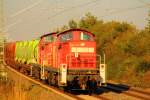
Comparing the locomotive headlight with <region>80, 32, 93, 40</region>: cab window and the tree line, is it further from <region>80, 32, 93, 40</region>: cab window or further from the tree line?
the tree line

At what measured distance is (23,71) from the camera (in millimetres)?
38656

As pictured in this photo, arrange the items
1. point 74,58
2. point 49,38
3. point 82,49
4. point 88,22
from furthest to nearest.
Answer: point 88,22 < point 49,38 < point 82,49 < point 74,58

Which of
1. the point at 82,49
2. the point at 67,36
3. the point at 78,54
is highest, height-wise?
the point at 67,36

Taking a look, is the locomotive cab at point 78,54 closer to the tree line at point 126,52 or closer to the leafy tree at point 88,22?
the tree line at point 126,52

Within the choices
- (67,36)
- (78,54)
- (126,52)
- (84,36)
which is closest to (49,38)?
(67,36)

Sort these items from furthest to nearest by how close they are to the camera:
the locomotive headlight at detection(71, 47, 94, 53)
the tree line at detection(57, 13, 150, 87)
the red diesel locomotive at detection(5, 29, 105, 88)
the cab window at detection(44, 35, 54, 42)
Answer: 1. the tree line at detection(57, 13, 150, 87)
2. the cab window at detection(44, 35, 54, 42)
3. the locomotive headlight at detection(71, 47, 94, 53)
4. the red diesel locomotive at detection(5, 29, 105, 88)

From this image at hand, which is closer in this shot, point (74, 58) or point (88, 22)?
point (74, 58)

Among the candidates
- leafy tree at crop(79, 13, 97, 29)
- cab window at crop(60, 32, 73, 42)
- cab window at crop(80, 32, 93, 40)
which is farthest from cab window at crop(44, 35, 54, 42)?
leafy tree at crop(79, 13, 97, 29)

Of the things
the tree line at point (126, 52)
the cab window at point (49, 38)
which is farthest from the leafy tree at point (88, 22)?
the cab window at point (49, 38)

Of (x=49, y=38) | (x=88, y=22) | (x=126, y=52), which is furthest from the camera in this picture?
(x=88, y=22)

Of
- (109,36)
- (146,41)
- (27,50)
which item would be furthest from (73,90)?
(109,36)

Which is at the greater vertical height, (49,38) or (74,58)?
(49,38)

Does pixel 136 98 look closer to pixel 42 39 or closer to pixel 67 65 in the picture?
pixel 67 65

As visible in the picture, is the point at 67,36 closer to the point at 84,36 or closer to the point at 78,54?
the point at 84,36
